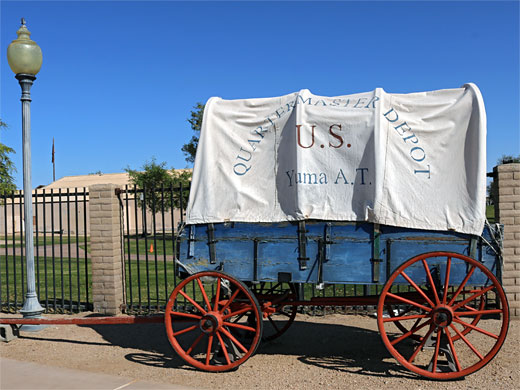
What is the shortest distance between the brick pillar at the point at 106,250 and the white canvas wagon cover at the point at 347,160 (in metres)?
3.15

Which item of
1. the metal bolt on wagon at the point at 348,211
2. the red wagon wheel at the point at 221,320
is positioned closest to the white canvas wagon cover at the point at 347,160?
the metal bolt on wagon at the point at 348,211

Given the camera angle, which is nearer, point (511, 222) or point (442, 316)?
point (442, 316)

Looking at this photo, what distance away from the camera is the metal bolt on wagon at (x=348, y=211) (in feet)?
16.0

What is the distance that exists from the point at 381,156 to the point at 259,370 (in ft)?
8.02

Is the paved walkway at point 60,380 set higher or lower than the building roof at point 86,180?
lower

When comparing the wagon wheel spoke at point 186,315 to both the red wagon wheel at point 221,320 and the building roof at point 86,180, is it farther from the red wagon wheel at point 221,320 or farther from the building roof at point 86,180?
the building roof at point 86,180

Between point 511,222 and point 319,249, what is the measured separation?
11.5 feet

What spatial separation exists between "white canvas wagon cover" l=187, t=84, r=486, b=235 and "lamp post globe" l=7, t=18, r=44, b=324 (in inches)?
122

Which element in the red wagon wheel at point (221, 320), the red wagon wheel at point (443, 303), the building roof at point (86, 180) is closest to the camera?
the red wagon wheel at point (443, 303)

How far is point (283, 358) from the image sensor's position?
229 inches

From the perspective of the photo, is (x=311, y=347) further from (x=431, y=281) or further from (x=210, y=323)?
(x=431, y=281)

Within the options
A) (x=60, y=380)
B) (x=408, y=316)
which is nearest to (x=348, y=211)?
(x=408, y=316)

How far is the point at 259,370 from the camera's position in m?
5.39

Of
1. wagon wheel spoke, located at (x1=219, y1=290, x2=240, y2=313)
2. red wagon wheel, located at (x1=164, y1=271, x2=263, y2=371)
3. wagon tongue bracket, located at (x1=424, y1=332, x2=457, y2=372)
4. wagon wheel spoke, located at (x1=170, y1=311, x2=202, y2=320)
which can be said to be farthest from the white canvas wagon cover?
wagon tongue bracket, located at (x1=424, y1=332, x2=457, y2=372)
